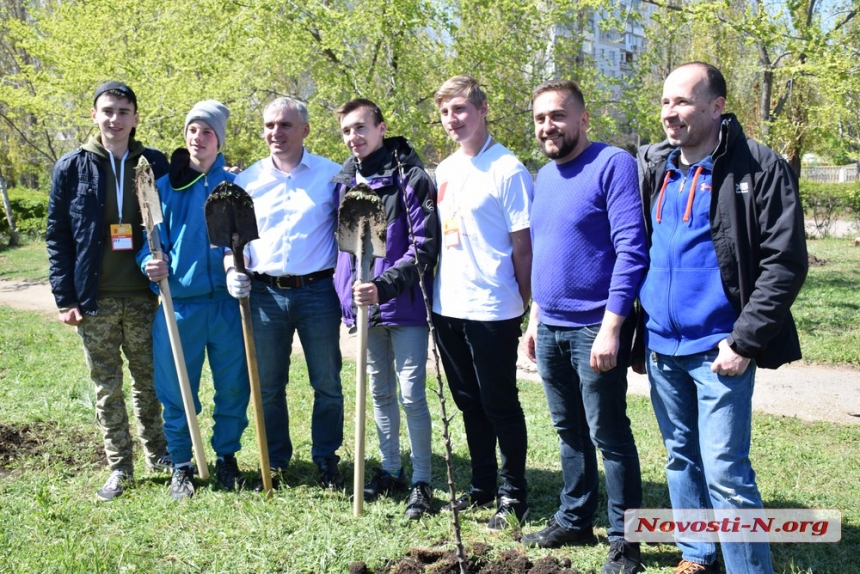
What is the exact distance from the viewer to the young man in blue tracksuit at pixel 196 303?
443cm

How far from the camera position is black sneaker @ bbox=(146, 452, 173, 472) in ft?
16.0

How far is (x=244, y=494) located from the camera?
4.39 m

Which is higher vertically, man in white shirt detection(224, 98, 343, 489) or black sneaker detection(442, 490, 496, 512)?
man in white shirt detection(224, 98, 343, 489)

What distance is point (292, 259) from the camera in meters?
4.32

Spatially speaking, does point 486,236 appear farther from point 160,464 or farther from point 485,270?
point 160,464

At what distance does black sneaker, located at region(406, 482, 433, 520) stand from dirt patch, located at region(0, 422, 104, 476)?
2.34 meters

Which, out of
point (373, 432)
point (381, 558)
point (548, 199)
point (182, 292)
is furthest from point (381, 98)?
point (381, 558)

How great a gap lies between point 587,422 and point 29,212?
77.8 ft

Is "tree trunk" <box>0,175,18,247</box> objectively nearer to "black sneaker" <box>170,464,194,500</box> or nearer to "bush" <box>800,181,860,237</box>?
"black sneaker" <box>170,464,194,500</box>

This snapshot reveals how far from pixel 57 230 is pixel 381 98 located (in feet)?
19.3

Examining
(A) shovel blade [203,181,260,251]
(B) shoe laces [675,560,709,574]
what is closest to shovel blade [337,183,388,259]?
(A) shovel blade [203,181,260,251]

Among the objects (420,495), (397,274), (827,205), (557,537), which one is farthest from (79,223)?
(827,205)

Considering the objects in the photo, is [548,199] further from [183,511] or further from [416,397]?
[183,511]

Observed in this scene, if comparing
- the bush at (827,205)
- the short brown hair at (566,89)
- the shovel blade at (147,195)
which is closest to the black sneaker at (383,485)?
the shovel blade at (147,195)
